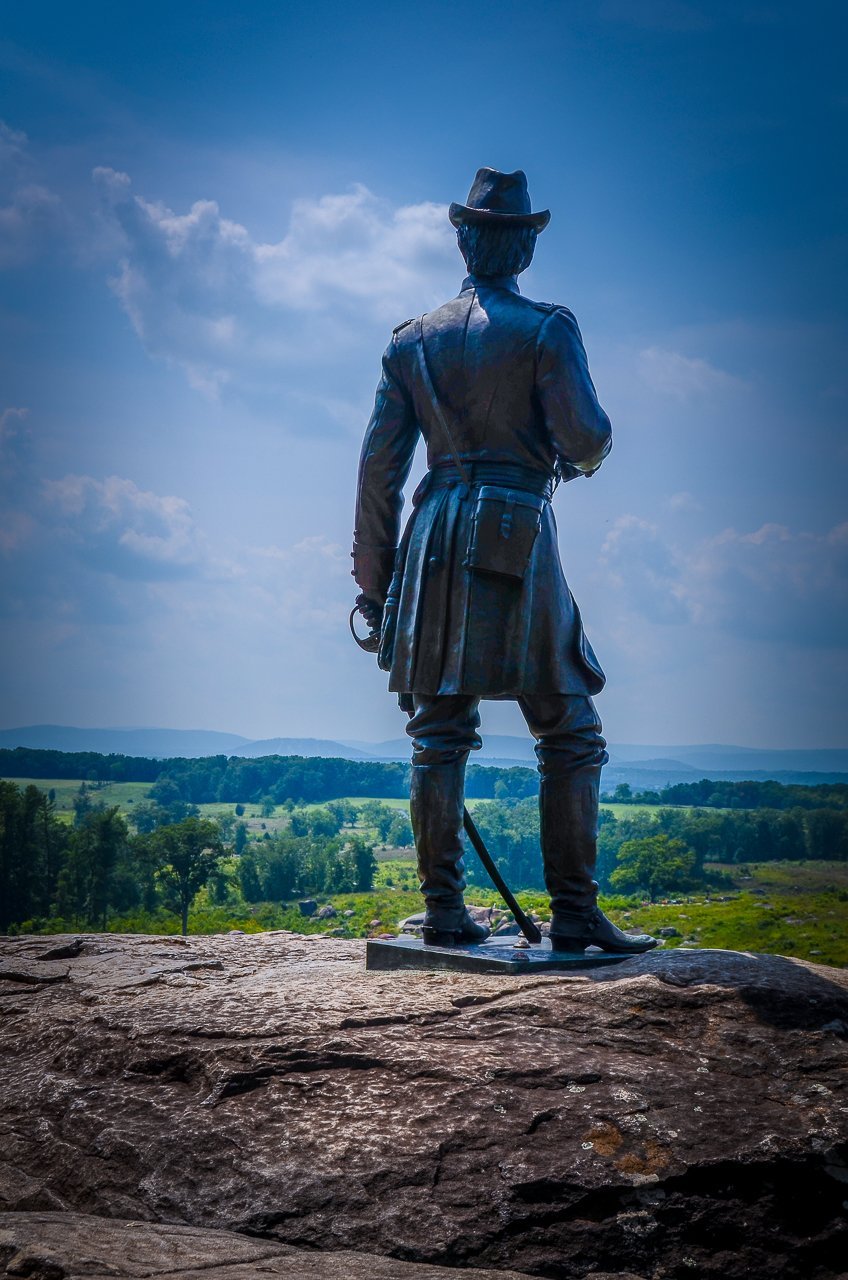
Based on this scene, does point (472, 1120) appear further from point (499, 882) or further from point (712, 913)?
point (712, 913)

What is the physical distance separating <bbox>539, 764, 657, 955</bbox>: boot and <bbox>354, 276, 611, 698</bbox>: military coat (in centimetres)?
46

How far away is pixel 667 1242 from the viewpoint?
134 inches

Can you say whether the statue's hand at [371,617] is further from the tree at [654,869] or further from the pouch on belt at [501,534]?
the tree at [654,869]

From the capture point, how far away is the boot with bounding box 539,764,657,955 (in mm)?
5324

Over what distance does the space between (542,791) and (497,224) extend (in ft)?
9.06

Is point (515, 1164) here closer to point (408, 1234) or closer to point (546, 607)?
point (408, 1234)

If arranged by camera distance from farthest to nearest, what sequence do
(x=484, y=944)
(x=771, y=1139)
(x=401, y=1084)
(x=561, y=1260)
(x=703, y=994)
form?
(x=484, y=944) → (x=703, y=994) → (x=401, y=1084) → (x=771, y=1139) → (x=561, y=1260)

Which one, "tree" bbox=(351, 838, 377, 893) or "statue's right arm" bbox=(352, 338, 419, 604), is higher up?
"statue's right arm" bbox=(352, 338, 419, 604)

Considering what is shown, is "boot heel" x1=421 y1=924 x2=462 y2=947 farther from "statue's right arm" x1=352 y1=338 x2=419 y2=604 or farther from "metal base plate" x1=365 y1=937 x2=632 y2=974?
"statue's right arm" x1=352 y1=338 x2=419 y2=604

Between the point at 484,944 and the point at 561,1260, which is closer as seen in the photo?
the point at 561,1260

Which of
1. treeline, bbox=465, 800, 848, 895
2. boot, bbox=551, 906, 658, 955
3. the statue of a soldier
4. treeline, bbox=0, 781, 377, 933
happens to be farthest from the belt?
treeline, bbox=0, 781, 377, 933

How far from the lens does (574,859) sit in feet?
A: 17.6

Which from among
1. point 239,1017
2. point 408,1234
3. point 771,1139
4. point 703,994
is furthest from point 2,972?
point 771,1139

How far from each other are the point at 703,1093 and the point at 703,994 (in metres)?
0.49
